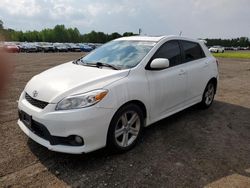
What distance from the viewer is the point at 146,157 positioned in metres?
3.78

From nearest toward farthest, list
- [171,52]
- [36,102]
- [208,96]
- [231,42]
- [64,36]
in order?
[36,102], [171,52], [208,96], [64,36], [231,42]

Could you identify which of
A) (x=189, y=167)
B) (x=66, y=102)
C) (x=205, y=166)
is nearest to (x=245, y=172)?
(x=205, y=166)

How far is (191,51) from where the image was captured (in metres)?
5.63

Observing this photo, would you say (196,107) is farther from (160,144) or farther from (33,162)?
(33,162)

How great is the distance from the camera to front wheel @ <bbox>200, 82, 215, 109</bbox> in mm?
6051

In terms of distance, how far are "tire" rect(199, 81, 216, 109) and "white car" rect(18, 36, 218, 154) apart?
617 millimetres

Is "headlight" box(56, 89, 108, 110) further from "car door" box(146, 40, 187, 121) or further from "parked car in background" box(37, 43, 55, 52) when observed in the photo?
"parked car in background" box(37, 43, 55, 52)

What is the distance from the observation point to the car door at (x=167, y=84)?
14.2ft

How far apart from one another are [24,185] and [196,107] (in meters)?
4.35

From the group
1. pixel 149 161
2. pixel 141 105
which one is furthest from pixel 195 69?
pixel 149 161

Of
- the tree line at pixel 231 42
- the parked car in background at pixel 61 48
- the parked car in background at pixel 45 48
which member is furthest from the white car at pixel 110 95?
the tree line at pixel 231 42

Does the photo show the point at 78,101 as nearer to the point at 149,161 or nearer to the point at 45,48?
the point at 149,161

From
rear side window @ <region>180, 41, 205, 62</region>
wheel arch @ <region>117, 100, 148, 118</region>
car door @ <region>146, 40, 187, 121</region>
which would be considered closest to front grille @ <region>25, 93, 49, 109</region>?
wheel arch @ <region>117, 100, 148, 118</region>

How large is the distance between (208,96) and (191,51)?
1.23 metres
